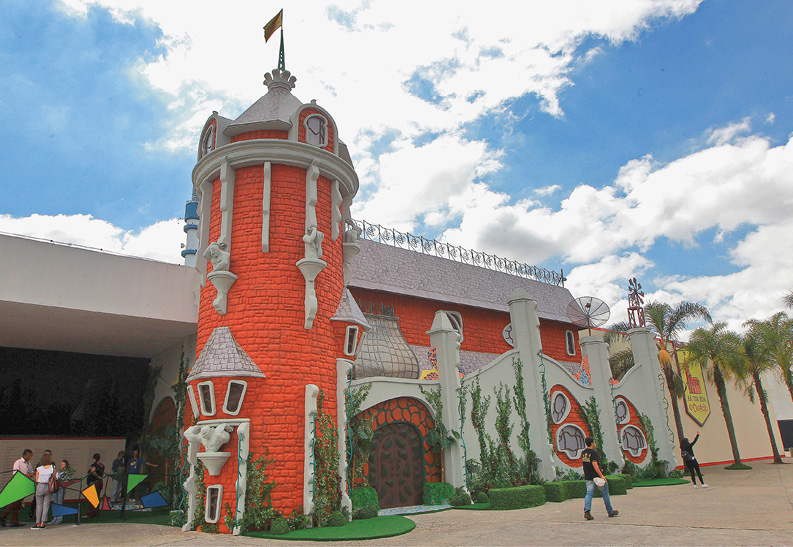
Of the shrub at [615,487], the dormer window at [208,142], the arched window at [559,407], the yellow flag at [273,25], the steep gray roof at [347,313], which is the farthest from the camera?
the arched window at [559,407]

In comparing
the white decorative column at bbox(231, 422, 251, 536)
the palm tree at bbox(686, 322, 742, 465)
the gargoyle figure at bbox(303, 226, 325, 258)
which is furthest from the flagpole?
the palm tree at bbox(686, 322, 742, 465)

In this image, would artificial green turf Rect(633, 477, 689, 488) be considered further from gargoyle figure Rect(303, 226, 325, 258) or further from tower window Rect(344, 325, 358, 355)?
gargoyle figure Rect(303, 226, 325, 258)

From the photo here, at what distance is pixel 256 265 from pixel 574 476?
39.1ft

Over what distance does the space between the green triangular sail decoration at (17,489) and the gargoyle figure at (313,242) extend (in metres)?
7.55

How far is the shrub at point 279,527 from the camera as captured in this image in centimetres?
988

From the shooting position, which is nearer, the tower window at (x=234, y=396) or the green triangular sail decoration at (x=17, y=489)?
the tower window at (x=234, y=396)

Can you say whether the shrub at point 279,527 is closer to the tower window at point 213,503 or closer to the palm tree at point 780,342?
the tower window at point 213,503

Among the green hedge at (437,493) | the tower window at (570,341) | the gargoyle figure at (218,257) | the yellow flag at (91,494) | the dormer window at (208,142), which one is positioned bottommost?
the green hedge at (437,493)

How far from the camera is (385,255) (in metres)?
20.0

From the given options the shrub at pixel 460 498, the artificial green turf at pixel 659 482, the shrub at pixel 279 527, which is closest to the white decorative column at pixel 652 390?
the artificial green turf at pixel 659 482

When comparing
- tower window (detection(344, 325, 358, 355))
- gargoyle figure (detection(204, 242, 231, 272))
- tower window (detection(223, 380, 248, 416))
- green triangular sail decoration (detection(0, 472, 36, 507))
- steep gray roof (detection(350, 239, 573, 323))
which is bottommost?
green triangular sail decoration (detection(0, 472, 36, 507))

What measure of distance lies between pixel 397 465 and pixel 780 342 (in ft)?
79.5

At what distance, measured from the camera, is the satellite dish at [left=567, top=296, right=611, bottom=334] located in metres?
22.2

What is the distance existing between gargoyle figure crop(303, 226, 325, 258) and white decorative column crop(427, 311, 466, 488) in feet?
16.8
